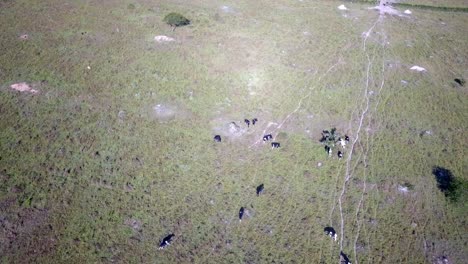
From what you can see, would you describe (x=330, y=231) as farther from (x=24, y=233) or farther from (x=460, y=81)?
(x=460, y=81)

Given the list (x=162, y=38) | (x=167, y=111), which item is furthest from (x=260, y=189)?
(x=162, y=38)

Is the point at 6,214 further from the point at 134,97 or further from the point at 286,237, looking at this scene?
the point at 286,237

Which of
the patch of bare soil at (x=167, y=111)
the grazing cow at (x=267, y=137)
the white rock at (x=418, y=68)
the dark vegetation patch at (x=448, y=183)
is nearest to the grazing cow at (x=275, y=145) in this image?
the grazing cow at (x=267, y=137)

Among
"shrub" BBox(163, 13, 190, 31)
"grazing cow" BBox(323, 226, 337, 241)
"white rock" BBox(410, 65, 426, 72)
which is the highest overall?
"shrub" BBox(163, 13, 190, 31)

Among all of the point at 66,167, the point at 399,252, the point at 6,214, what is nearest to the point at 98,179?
the point at 66,167

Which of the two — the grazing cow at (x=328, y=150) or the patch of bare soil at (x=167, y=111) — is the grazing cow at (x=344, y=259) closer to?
the grazing cow at (x=328, y=150)

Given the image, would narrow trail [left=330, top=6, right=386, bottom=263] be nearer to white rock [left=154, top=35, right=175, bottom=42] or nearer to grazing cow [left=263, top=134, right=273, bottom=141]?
grazing cow [left=263, top=134, right=273, bottom=141]

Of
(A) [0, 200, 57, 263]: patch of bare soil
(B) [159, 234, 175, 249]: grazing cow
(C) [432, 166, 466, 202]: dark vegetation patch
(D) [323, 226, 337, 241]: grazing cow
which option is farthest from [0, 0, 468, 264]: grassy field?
(D) [323, 226, 337, 241]: grazing cow

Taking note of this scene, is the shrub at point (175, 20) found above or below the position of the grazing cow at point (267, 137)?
above

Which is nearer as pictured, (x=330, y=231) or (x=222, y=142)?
(x=330, y=231)
